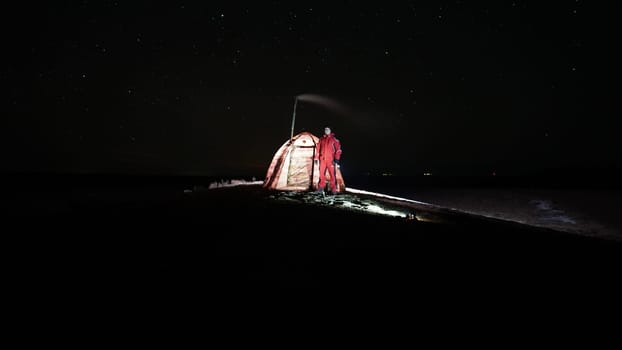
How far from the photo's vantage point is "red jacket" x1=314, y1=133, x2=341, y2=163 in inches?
490

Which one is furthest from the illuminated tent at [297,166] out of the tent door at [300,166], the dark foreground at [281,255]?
the dark foreground at [281,255]

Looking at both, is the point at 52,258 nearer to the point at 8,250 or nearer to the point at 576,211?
the point at 8,250

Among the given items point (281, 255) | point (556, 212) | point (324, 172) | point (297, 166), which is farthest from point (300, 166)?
point (556, 212)

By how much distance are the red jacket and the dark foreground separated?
443 cm

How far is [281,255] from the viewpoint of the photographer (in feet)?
16.5

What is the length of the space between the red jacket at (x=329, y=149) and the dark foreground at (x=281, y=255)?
443 centimetres

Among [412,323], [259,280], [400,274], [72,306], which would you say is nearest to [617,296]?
[400,274]

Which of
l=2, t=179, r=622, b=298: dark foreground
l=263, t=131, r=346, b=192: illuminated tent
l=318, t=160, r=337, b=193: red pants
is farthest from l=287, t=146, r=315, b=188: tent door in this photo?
l=2, t=179, r=622, b=298: dark foreground

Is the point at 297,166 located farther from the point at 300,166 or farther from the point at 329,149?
the point at 329,149

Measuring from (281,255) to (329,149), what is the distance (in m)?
7.88

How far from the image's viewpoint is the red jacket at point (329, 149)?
12.4 meters

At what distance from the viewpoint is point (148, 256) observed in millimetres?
4816

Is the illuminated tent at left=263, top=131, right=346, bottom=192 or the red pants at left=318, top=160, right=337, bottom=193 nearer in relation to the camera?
the red pants at left=318, top=160, right=337, bottom=193

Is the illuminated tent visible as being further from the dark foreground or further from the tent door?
the dark foreground
